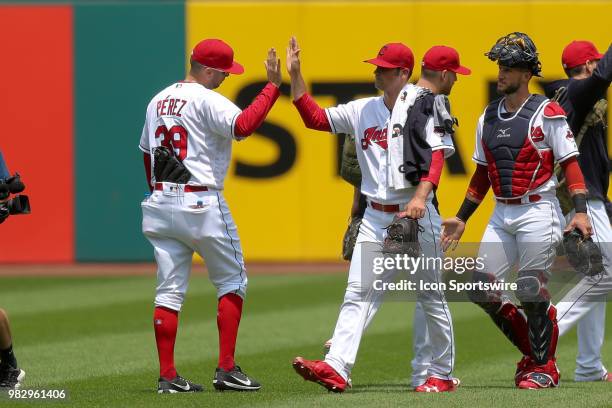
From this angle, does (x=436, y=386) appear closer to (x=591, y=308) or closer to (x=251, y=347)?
(x=591, y=308)

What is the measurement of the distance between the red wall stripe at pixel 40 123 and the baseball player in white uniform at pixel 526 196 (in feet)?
35.5

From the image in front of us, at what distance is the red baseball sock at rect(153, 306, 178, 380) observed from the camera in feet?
25.9

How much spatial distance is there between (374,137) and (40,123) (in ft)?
36.4

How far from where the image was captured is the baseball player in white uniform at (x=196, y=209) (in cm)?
→ 788

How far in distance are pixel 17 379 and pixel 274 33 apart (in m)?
10.5


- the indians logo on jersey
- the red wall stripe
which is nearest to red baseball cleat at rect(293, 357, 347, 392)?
the indians logo on jersey

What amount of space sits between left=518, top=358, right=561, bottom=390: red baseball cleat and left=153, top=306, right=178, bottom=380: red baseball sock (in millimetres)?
2151

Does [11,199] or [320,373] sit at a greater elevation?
[11,199]

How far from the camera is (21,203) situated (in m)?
7.49

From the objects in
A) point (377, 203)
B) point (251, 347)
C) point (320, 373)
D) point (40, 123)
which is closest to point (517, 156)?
point (377, 203)

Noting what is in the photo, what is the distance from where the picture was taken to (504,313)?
8.07 meters

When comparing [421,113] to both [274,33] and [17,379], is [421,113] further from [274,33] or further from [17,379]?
[274,33]

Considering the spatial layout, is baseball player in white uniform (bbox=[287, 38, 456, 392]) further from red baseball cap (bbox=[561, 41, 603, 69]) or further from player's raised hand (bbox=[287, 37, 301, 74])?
red baseball cap (bbox=[561, 41, 603, 69])

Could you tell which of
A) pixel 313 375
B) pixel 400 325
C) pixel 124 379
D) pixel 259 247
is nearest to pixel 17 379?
pixel 124 379
